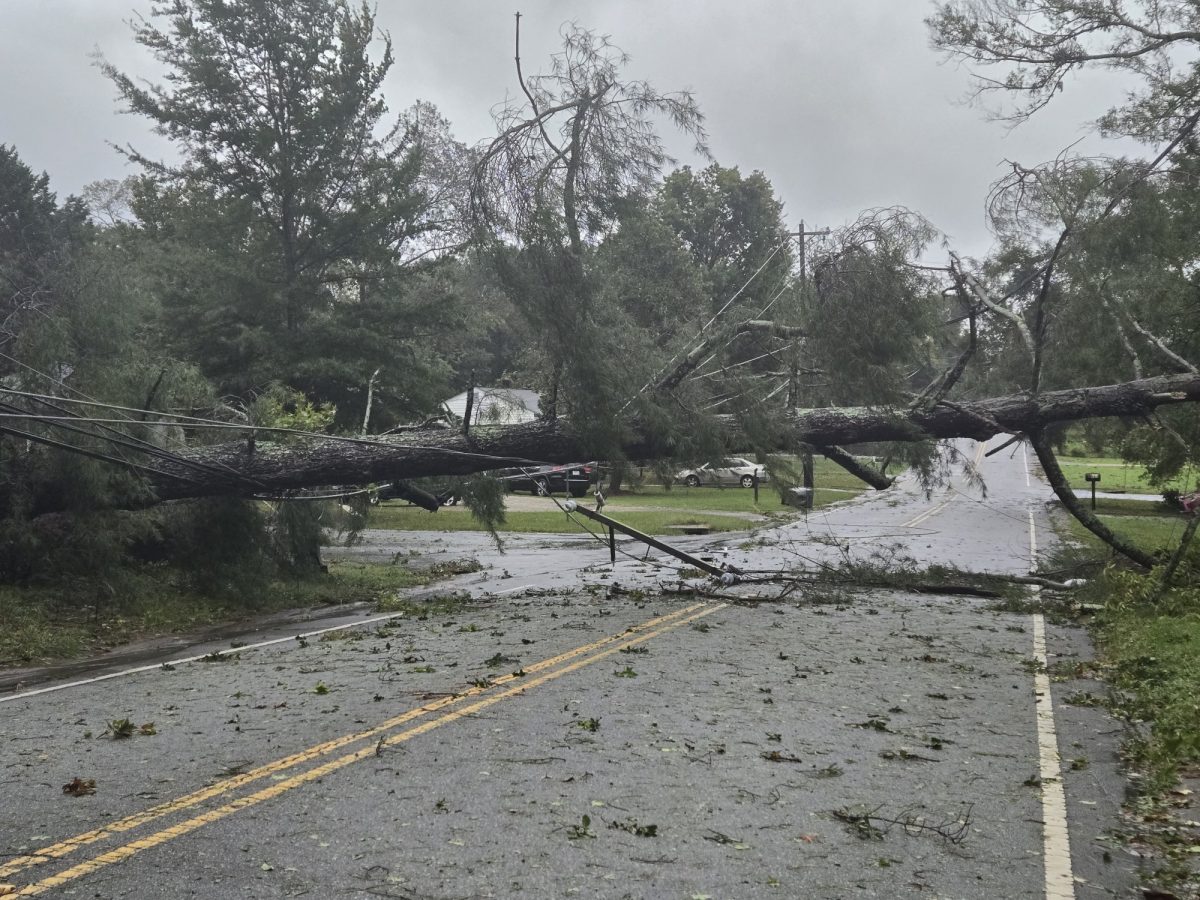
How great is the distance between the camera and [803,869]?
14.3 ft

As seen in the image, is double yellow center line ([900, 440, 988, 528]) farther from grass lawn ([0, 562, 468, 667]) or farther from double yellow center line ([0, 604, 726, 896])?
double yellow center line ([0, 604, 726, 896])

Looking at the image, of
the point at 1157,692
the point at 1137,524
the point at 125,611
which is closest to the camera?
the point at 1157,692

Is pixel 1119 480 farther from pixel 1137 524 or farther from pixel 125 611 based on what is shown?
pixel 125 611

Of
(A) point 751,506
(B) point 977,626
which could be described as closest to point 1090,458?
(A) point 751,506

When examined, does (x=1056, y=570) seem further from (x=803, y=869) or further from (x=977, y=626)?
(x=803, y=869)

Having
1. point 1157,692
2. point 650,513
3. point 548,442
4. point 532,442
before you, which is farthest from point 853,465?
point 650,513

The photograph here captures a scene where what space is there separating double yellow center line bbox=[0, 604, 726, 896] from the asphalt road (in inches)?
0.9

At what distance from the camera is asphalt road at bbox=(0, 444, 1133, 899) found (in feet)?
14.1

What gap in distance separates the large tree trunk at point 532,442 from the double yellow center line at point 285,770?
468cm

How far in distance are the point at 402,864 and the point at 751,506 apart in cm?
2990

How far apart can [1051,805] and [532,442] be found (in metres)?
9.07

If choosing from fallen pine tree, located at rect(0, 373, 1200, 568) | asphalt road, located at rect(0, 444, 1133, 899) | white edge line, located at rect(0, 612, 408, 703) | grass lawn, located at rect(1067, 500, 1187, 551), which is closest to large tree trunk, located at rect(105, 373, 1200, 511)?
fallen pine tree, located at rect(0, 373, 1200, 568)

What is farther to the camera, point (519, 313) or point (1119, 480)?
point (1119, 480)

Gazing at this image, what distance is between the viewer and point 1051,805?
17.5ft
